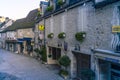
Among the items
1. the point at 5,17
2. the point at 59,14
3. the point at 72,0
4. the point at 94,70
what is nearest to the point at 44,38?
the point at 59,14

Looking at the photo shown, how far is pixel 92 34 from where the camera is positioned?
10383 mm

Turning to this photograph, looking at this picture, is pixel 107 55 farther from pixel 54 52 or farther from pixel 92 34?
pixel 54 52

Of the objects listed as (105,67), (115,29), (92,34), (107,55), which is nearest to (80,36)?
(92,34)

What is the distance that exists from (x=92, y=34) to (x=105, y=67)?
2034 millimetres

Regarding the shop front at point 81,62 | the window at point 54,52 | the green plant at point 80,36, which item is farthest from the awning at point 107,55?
the window at point 54,52

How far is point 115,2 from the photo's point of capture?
8.27 metres

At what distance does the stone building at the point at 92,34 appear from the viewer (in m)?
8.52

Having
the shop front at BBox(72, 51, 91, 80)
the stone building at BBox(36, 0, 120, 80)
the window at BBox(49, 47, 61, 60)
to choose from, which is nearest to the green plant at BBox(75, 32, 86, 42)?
the stone building at BBox(36, 0, 120, 80)

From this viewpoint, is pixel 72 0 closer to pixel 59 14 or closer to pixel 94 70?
pixel 59 14

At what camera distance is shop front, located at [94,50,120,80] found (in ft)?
29.6

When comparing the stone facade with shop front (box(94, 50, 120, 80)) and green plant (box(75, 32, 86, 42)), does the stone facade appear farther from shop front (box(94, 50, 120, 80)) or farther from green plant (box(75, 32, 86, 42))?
shop front (box(94, 50, 120, 80))

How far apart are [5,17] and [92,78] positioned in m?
52.5

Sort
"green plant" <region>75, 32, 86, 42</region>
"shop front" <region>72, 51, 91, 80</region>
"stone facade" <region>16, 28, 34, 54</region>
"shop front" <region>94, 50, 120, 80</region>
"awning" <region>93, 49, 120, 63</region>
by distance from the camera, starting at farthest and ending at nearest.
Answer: "stone facade" <region>16, 28, 34, 54</region>
"shop front" <region>72, 51, 91, 80</region>
"green plant" <region>75, 32, 86, 42</region>
"shop front" <region>94, 50, 120, 80</region>
"awning" <region>93, 49, 120, 63</region>

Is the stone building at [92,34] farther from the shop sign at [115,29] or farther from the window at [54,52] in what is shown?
the window at [54,52]
